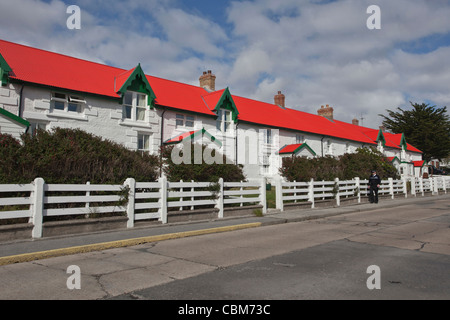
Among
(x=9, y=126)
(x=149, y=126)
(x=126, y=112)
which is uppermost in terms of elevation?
(x=126, y=112)

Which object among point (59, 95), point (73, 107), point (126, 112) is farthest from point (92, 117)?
point (126, 112)

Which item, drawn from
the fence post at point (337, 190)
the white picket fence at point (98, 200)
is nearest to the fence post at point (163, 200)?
the white picket fence at point (98, 200)

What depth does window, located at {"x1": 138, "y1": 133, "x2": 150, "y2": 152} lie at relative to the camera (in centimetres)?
2294

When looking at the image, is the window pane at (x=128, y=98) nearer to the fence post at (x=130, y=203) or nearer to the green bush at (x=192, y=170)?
the green bush at (x=192, y=170)

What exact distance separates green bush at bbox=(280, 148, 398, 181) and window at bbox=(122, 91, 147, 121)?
10.2 metres

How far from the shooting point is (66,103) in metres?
19.8

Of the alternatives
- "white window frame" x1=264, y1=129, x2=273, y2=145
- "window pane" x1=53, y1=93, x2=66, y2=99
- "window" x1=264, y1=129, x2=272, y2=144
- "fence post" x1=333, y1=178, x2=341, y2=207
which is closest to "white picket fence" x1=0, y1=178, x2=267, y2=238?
"fence post" x1=333, y1=178, x2=341, y2=207

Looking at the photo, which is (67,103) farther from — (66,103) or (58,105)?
(58,105)

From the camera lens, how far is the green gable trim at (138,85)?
70.8 ft

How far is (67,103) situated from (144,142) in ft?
17.9

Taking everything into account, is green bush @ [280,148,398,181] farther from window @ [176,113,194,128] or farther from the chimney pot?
the chimney pot

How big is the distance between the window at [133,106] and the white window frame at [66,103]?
109 inches
